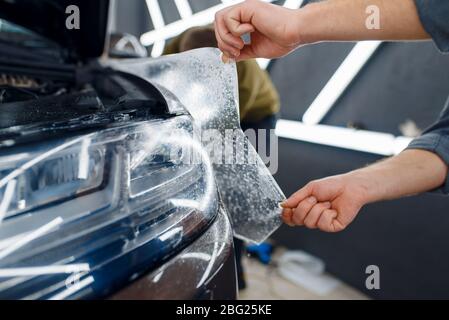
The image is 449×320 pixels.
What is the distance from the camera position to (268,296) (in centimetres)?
142

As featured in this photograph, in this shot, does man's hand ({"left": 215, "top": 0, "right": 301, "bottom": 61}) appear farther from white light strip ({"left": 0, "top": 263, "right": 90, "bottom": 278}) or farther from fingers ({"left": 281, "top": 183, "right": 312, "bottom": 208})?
white light strip ({"left": 0, "top": 263, "right": 90, "bottom": 278})

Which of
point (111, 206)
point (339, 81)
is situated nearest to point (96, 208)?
point (111, 206)

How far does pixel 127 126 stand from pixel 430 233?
113 cm

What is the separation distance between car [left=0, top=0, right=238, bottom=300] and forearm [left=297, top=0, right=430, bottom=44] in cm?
19

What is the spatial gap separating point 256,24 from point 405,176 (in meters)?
0.41

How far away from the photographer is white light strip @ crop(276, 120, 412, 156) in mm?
1212

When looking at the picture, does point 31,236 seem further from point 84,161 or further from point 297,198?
point 297,198

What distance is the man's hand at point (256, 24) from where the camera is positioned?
58cm

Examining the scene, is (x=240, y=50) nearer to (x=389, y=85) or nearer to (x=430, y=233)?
(x=389, y=85)

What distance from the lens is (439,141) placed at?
675 mm

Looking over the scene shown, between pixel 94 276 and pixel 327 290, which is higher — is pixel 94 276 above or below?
above

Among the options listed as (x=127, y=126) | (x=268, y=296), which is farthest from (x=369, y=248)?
(x=127, y=126)

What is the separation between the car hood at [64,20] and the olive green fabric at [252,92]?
1.70 ft
